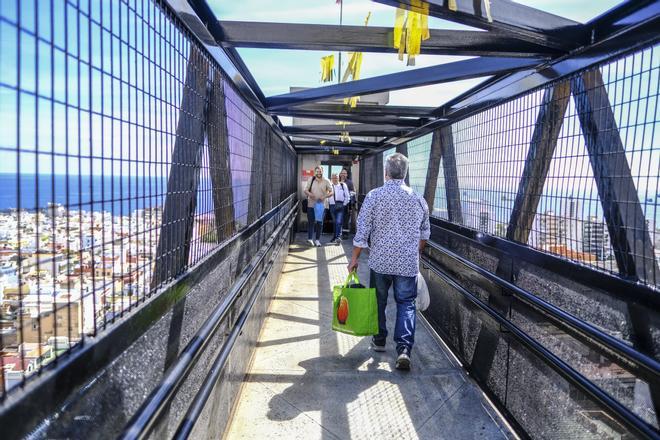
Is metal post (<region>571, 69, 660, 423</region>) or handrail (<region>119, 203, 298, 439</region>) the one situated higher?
metal post (<region>571, 69, 660, 423</region>)

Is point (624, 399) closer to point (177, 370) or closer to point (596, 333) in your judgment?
point (596, 333)

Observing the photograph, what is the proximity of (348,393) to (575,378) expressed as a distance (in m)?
1.82

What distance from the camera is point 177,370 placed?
6.41 ft

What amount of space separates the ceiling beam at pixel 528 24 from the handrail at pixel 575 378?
6.00 ft

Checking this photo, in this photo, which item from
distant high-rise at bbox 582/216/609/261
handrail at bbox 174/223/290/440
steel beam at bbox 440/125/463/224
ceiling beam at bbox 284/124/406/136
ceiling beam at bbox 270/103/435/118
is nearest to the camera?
handrail at bbox 174/223/290/440

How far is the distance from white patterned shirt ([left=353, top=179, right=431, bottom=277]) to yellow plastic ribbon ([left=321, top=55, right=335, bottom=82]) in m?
1.05

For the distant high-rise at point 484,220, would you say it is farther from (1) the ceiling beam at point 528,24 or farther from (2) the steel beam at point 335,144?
(2) the steel beam at point 335,144

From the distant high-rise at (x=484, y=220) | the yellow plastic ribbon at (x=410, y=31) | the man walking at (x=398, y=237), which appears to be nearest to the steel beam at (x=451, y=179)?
the distant high-rise at (x=484, y=220)

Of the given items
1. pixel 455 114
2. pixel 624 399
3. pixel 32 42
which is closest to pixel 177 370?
pixel 32 42

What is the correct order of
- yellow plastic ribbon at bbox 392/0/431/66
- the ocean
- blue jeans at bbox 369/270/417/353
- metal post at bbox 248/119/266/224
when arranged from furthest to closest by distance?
1. metal post at bbox 248/119/266/224
2. blue jeans at bbox 369/270/417/353
3. yellow plastic ribbon at bbox 392/0/431/66
4. the ocean

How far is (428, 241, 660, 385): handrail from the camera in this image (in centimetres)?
213

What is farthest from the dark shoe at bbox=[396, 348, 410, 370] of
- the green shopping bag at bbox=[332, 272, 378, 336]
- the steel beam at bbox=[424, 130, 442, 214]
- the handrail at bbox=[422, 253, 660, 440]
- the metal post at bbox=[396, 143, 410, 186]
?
the metal post at bbox=[396, 143, 410, 186]

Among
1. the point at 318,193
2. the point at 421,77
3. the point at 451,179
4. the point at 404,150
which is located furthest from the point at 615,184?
the point at 318,193

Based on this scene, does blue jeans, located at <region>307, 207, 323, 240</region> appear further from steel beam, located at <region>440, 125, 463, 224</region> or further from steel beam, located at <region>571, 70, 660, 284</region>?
steel beam, located at <region>571, 70, 660, 284</region>
